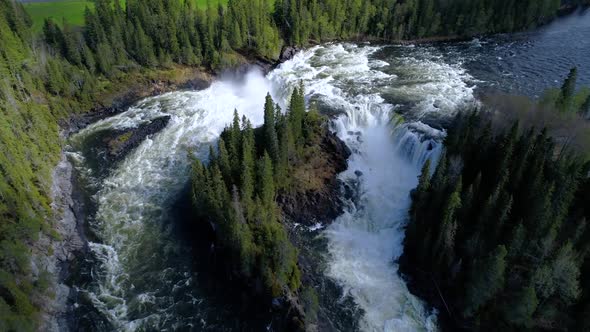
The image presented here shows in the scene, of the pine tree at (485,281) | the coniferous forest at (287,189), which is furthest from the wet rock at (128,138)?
the pine tree at (485,281)

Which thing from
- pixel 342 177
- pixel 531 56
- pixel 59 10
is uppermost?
pixel 59 10

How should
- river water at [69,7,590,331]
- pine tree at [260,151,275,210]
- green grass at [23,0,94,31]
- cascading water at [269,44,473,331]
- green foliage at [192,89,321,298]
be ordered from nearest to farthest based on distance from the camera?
green foliage at [192,89,321,298] → river water at [69,7,590,331] → cascading water at [269,44,473,331] → pine tree at [260,151,275,210] → green grass at [23,0,94,31]

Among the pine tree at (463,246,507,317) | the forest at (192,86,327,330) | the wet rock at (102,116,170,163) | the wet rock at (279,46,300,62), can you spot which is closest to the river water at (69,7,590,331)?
the wet rock at (102,116,170,163)

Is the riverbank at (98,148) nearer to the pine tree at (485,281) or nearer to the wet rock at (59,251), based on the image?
the wet rock at (59,251)

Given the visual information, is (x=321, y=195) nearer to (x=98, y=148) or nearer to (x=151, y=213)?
(x=151, y=213)

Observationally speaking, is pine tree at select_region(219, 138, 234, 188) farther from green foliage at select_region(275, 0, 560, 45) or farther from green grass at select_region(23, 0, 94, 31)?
green grass at select_region(23, 0, 94, 31)

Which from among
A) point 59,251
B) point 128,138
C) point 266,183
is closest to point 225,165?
point 266,183
